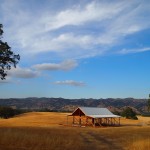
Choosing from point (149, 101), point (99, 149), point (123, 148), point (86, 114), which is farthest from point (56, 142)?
point (149, 101)

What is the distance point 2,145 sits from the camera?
20.7m

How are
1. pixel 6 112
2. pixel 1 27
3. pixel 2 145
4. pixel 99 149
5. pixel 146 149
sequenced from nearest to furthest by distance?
pixel 2 145 → pixel 146 149 → pixel 99 149 → pixel 1 27 → pixel 6 112

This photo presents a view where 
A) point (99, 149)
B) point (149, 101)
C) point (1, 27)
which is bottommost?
point (99, 149)

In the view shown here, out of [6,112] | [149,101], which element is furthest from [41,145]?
[6,112]

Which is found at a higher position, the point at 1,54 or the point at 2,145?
the point at 1,54

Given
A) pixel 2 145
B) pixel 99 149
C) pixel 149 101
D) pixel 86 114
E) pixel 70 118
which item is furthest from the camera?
pixel 70 118

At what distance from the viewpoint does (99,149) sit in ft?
80.1

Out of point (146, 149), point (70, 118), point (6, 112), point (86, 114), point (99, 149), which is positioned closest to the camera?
point (146, 149)

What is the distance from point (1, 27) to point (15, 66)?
438cm

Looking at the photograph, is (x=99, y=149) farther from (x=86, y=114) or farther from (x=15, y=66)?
(x=86, y=114)

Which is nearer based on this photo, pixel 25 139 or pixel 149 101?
pixel 25 139

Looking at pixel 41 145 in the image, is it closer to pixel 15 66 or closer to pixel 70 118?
pixel 15 66

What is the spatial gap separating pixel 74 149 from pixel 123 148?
178 inches

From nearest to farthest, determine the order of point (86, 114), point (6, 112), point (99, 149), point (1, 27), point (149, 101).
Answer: point (99, 149) → point (1, 27) → point (86, 114) → point (149, 101) → point (6, 112)
